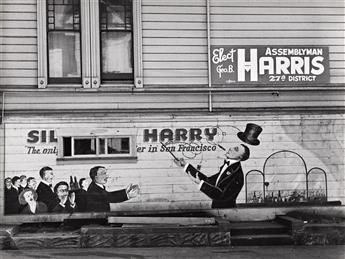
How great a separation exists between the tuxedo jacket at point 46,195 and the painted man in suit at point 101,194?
0.86 m

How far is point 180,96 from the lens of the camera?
12.5m

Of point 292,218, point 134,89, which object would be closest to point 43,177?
point 134,89

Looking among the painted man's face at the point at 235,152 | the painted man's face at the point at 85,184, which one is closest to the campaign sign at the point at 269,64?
the painted man's face at the point at 235,152

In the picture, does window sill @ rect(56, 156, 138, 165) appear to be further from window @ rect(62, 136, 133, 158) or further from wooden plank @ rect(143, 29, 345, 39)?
wooden plank @ rect(143, 29, 345, 39)

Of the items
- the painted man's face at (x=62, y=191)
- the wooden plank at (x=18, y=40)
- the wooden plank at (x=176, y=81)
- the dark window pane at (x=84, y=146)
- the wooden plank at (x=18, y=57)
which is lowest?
the painted man's face at (x=62, y=191)

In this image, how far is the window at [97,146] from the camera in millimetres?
12227

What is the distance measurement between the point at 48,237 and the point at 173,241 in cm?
271

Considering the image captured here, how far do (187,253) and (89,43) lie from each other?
226 inches

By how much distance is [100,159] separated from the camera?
12.2 m

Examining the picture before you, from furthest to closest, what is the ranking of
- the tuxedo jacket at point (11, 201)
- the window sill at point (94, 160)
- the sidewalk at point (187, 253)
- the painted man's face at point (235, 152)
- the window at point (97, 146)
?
the painted man's face at point (235, 152) < the window at point (97, 146) < the window sill at point (94, 160) < the tuxedo jacket at point (11, 201) < the sidewalk at point (187, 253)

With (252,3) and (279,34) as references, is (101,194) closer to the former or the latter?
(279,34)

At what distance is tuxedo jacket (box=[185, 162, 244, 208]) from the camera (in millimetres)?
12430

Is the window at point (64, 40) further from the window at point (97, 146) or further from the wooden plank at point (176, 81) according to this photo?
the wooden plank at point (176, 81)

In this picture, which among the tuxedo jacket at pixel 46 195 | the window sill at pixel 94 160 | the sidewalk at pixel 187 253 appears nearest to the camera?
the sidewalk at pixel 187 253
